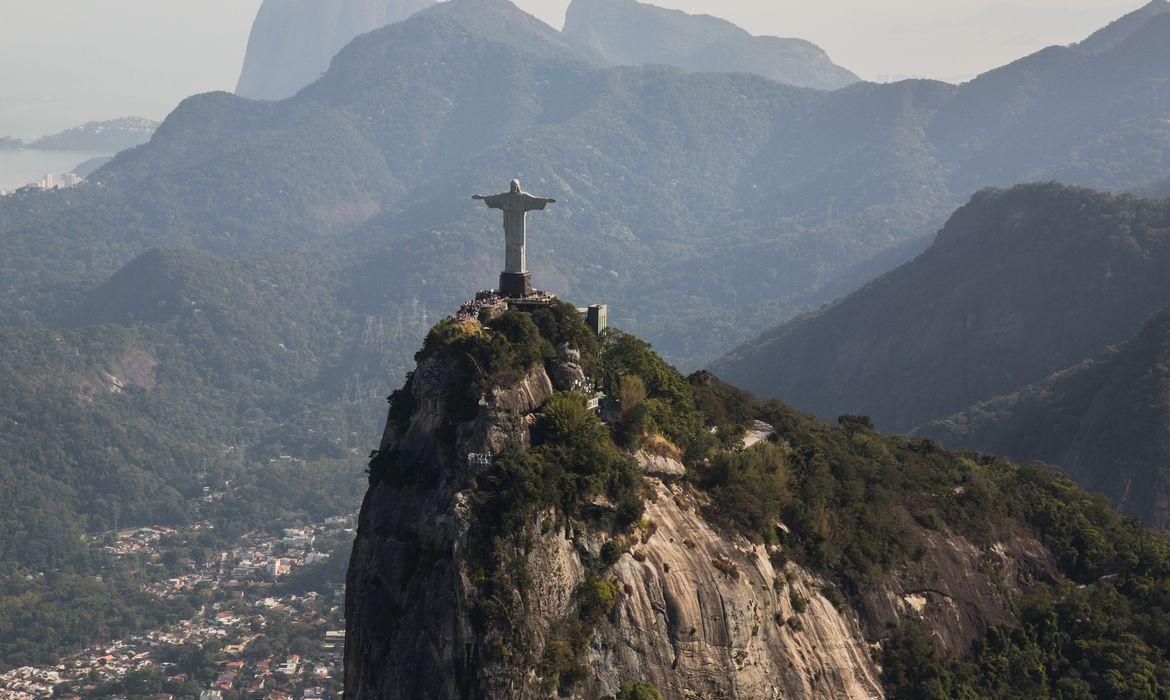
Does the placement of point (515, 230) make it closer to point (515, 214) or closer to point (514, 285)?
point (515, 214)

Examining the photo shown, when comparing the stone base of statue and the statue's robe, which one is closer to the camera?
the statue's robe

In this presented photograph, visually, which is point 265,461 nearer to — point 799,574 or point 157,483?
point 157,483

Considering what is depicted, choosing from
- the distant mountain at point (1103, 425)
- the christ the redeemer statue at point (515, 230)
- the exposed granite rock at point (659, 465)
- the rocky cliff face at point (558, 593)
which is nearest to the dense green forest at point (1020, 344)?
the distant mountain at point (1103, 425)

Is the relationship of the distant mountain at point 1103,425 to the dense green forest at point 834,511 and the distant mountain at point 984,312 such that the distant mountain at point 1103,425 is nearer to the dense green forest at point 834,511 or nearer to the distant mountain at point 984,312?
the distant mountain at point 984,312

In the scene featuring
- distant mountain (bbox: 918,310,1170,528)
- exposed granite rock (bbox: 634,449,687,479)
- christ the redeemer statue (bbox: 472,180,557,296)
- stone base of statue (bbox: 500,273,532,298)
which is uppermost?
christ the redeemer statue (bbox: 472,180,557,296)

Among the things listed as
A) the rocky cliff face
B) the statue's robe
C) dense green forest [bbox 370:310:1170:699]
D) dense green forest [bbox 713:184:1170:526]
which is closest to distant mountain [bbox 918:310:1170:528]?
dense green forest [bbox 713:184:1170:526]

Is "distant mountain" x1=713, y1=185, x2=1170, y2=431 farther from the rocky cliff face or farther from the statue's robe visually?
the statue's robe

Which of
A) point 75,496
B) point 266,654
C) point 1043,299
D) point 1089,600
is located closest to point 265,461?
point 75,496
